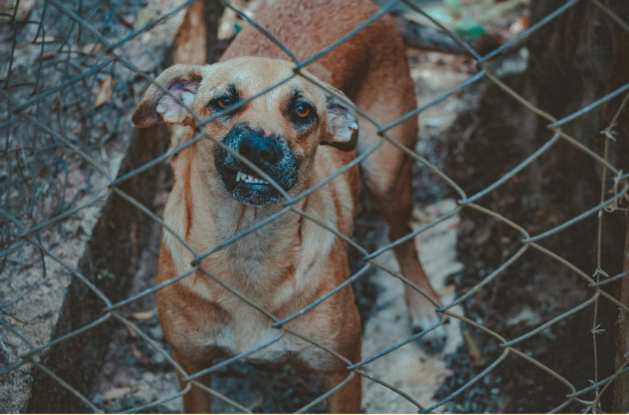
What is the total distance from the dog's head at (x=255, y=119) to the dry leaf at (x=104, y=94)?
4.34 feet

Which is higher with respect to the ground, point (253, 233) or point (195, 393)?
point (253, 233)

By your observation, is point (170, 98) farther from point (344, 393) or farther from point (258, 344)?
point (344, 393)

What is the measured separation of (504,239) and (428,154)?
114cm

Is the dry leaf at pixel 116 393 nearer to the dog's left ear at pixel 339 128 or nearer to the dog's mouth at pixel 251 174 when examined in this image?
the dog's mouth at pixel 251 174

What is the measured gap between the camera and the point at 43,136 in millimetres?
3430

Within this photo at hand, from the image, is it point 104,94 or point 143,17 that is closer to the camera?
point 104,94

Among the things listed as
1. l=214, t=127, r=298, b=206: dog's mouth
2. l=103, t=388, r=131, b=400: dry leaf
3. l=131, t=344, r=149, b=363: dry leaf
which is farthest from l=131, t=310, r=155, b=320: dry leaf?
l=214, t=127, r=298, b=206: dog's mouth

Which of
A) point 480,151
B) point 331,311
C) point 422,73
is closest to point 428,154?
point 480,151

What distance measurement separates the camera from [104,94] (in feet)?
12.4

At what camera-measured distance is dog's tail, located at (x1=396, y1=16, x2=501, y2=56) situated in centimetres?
409

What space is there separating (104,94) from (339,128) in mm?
1818

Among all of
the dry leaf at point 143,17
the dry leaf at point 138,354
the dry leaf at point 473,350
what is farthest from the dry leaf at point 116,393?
the dry leaf at point 143,17

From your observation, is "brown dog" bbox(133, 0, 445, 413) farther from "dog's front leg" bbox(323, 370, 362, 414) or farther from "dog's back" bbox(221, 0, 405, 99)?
"dog's back" bbox(221, 0, 405, 99)

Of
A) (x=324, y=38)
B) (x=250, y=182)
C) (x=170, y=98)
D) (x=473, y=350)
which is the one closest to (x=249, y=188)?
(x=250, y=182)
